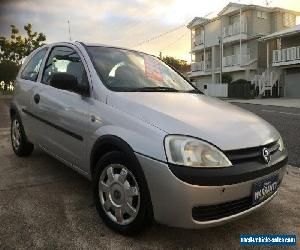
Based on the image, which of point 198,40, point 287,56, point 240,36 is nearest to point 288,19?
point 240,36

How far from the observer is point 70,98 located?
3.86 metres

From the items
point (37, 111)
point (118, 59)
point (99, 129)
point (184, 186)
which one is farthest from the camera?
point (37, 111)

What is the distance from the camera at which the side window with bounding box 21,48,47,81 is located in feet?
16.5

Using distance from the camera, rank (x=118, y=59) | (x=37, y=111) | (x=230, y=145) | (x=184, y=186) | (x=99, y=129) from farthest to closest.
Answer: (x=37, y=111) → (x=118, y=59) → (x=99, y=129) → (x=230, y=145) → (x=184, y=186)

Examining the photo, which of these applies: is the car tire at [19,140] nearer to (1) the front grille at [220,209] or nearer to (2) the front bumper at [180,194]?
(2) the front bumper at [180,194]

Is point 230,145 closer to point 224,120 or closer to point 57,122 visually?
point 224,120

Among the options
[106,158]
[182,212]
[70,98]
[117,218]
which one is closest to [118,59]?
[70,98]

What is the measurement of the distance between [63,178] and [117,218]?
1.73m

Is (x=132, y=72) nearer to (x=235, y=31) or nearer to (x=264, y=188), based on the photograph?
(x=264, y=188)

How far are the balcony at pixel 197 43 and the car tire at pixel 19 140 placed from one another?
38466 mm

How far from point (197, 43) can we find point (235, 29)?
7.73 metres

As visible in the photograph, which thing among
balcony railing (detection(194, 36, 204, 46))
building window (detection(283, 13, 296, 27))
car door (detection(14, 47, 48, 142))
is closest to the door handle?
car door (detection(14, 47, 48, 142))

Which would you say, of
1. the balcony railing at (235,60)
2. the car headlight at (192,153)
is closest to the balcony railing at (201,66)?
the balcony railing at (235,60)

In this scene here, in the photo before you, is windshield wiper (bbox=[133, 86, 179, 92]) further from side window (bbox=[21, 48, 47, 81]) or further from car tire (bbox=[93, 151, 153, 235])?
side window (bbox=[21, 48, 47, 81])
